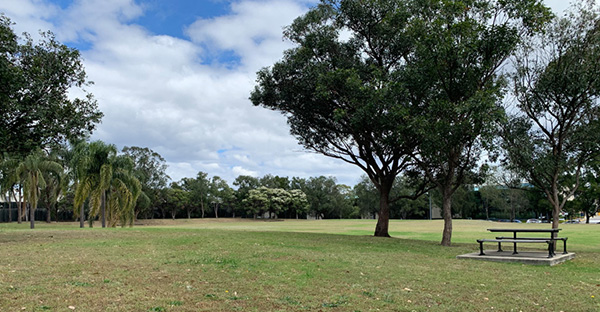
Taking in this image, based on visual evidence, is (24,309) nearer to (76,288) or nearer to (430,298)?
(76,288)

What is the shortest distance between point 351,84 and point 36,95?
12599 millimetres

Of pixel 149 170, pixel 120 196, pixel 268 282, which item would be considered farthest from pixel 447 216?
pixel 149 170

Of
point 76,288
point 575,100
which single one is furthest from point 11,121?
point 575,100

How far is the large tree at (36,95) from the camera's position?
51.8 feet

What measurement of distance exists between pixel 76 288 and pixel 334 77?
15535mm

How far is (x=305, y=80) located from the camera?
23.0 metres

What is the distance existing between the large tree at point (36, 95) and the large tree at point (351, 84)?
998cm

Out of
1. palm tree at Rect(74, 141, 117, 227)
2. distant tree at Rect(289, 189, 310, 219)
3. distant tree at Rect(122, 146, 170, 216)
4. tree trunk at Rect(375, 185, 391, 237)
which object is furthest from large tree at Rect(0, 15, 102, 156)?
distant tree at Rect(289, 189, 310, 219)

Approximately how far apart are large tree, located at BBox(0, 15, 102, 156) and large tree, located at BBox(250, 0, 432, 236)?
998 cm

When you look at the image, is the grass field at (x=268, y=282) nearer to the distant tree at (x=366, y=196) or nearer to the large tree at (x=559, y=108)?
the large tree at (x=559, y=108)

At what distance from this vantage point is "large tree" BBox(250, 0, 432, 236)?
20.0 metres

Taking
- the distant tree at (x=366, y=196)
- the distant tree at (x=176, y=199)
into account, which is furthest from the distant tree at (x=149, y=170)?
the distant tree at (x=366, y=196)

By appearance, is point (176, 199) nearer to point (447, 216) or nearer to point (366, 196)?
point (366, 196)

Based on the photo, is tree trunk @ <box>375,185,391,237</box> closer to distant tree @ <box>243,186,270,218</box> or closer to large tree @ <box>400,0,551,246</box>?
large tree @ <box>400,0,551,246</box>
